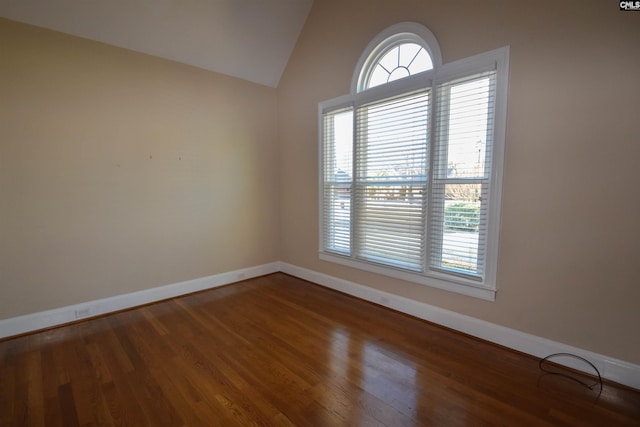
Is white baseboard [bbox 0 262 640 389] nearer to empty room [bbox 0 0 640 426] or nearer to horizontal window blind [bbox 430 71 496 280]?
empty room [bbox 0 0 640 426]

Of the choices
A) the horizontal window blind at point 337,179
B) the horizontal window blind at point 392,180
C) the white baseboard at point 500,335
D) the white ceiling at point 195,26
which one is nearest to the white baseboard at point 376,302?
the white baseboard at point 500,335

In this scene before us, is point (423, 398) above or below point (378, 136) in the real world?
below

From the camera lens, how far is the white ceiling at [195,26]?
8.54 ft

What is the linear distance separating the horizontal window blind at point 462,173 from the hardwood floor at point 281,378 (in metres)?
0.73

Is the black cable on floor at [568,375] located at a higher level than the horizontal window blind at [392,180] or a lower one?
lower

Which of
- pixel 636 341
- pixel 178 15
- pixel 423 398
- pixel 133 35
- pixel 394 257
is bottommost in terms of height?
pixel 423 398

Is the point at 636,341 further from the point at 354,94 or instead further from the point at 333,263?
the point at 354,94

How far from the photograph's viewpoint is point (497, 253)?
7.62 ft

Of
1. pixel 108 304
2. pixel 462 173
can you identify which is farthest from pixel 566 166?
pixel 108 304

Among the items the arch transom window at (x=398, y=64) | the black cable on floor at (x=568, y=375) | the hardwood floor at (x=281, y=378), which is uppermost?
the arch transom window at (x=398, y=64)

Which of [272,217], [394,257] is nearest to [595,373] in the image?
[394,257]

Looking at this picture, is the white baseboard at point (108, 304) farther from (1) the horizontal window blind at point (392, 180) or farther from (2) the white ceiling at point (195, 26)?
(2) the white ceiling at point (195, 26)

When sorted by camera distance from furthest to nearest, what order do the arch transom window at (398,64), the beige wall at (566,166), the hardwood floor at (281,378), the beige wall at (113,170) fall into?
the arch transom window at (398,64) < the beige wall at (113,170) < the beige wall at (566,166) < the hardwood floor at (281,378)

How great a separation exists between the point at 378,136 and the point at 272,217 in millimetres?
2105
